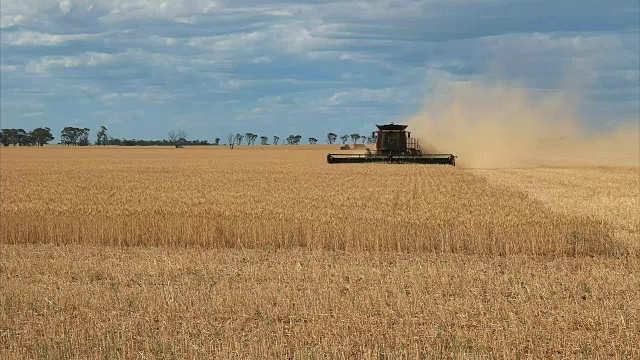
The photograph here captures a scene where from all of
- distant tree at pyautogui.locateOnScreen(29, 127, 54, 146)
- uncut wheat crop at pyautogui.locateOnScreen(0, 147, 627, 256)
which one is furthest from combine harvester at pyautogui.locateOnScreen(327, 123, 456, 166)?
distant tree at pyautogui.locateOnScreen(29, 127, 54, 146)

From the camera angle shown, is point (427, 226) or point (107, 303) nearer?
point (107, 303)

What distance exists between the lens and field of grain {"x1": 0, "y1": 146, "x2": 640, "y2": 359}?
7.55 meters

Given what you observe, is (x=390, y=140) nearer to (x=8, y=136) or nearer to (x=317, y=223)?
(x=317, y=223)

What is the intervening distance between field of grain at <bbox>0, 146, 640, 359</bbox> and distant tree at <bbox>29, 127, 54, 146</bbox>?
167 meters

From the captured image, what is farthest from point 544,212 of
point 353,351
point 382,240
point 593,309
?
point 353,351

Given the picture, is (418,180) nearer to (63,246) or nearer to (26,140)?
(63,246)

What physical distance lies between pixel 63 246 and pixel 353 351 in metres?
9.12

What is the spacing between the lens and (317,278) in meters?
10.7

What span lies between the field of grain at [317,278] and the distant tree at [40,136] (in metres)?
167

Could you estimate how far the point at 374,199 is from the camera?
21.4 meters

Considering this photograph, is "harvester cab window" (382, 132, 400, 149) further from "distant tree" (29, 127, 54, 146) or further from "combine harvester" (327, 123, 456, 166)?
"distant tree" (29, 127, 54, 146)

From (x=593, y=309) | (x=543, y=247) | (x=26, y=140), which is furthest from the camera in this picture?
(x=26, y=140)

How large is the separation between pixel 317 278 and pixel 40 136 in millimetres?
179923

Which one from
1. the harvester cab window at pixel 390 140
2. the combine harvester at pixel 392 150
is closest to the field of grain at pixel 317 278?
the combine harvester at pixel 392 150
